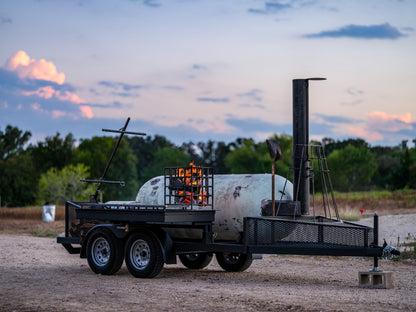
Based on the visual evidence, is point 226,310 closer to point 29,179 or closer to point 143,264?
point 143,264

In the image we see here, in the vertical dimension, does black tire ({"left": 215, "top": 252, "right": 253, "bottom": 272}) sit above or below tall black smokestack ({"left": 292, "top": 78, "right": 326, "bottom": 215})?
below

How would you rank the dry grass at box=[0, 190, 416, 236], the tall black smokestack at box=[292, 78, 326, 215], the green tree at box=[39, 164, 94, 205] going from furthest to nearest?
the green tree at box=[39, 164, 94, 205], the dry grass at box=[0, 190, 416, 236], the tall black smokestack at box=[292, 78, 326, 215]

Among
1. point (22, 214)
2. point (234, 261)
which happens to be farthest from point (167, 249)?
point (22, 214)

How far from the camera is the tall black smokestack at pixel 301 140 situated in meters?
15.5

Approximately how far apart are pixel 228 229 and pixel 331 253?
121 inches

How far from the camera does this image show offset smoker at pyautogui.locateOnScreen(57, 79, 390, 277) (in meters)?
13.2

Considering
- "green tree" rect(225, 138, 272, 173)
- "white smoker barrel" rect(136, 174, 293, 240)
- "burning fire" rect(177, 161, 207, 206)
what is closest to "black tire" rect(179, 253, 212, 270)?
"white smoker barrel" rect(136, 174, 293, 240)

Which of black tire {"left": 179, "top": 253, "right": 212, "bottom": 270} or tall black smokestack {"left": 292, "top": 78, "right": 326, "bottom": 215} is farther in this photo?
black tire {"left": 179, "top": 253, "right": 212, "bottom": 270}

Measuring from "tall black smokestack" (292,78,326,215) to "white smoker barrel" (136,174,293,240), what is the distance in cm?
39

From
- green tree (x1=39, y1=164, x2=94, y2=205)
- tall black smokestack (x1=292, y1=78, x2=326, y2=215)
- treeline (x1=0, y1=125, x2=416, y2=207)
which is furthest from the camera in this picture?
treeline (x1=0, y1=125, x2=416, y2=207)

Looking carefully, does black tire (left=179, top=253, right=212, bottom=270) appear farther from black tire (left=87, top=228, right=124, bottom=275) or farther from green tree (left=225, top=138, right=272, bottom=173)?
green tree (left=225, top=138, right=272, bottom=173)

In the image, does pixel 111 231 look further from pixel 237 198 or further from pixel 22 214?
pixel 22 214

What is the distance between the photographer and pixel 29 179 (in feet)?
271

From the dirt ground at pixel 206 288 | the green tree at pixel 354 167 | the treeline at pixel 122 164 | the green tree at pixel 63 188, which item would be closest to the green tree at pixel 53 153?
the treeline at pixel 122 164
